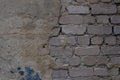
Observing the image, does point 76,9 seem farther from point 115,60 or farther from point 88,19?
point 115,60

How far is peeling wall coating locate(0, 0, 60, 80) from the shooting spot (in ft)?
9.09

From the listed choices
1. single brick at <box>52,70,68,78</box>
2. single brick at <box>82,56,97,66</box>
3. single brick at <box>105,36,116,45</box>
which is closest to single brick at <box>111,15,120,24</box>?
single brick at <box>105,36,116,45</box>

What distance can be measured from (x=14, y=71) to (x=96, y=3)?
953 millimetres

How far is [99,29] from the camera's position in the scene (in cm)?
282

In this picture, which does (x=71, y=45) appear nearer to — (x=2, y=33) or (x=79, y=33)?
(x=79, y=33)

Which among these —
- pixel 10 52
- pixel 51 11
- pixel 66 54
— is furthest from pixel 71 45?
pixel 10 52

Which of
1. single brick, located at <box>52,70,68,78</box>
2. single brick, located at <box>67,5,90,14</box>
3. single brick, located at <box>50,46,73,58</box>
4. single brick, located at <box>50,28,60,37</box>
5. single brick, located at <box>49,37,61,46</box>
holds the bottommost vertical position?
single brick, located at <box>52,70,68,78</box>

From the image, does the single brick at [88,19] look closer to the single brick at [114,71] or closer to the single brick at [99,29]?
the single brick at [99,29]

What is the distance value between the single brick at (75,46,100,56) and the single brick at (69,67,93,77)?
0.14m

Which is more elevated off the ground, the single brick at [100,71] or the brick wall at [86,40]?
the brick wall at [86,40]

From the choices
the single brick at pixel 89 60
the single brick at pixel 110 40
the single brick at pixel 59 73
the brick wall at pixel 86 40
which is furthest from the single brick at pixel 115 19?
the single brick at pixel 59 73

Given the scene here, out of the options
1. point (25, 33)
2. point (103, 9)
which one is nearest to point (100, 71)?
point (103, 9)

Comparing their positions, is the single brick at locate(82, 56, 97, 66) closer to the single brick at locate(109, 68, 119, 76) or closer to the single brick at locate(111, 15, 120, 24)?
the single brick at locate(109, 68, 119, 76)

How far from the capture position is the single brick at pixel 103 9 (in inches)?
111
